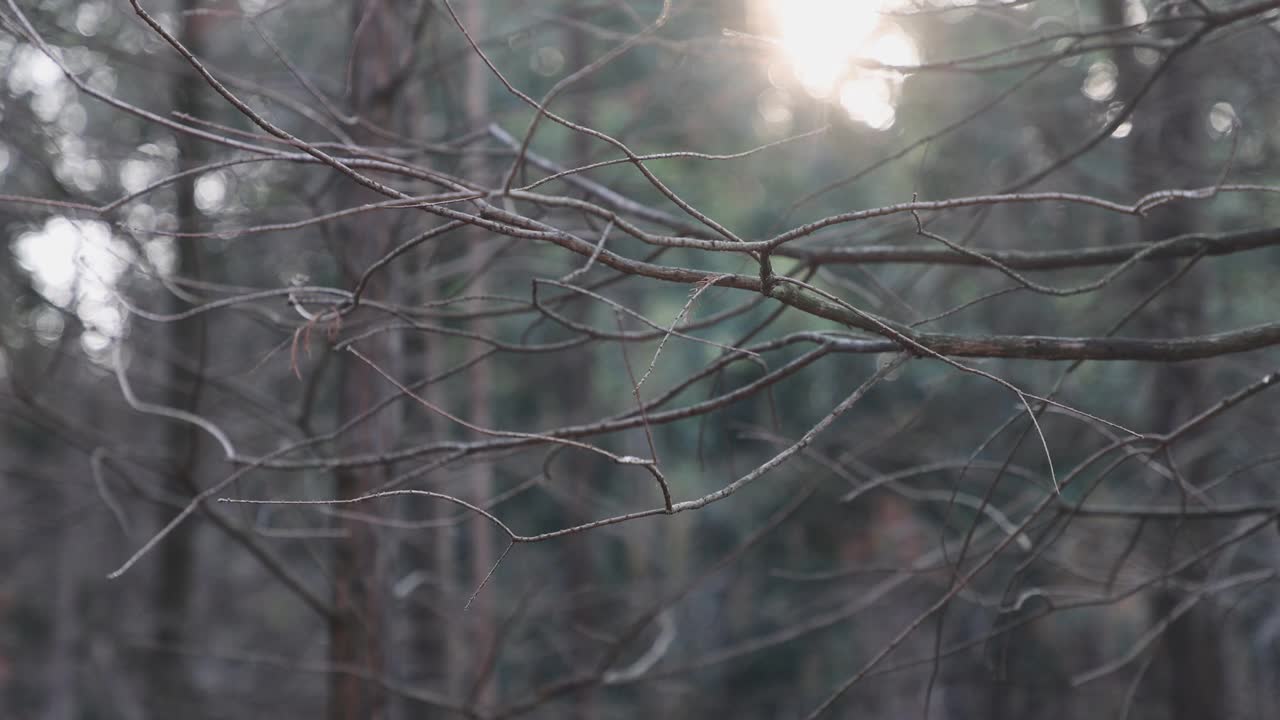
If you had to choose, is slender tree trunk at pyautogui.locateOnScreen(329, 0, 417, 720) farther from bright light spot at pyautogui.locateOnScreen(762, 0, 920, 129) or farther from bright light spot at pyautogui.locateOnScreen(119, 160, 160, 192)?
bright light spot at pyautogui.locateOnScreen(119, 160, 160, 192)

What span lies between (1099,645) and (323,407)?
9380 millimetres

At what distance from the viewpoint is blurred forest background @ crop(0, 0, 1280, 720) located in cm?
197

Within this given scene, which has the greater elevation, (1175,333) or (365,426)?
(1175,333)

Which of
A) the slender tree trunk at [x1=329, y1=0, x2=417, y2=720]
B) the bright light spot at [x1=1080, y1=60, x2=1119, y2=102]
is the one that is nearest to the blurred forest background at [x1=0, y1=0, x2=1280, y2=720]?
the slender tree trunk at [x1=329, y1=0, x2=417, y2=720]

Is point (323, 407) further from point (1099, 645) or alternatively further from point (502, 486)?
point (1099, 645)

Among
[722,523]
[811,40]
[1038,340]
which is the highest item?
[722,523]

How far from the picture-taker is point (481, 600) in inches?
270

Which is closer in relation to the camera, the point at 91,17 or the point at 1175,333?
the point at 1175,333

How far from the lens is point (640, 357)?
11859 mm

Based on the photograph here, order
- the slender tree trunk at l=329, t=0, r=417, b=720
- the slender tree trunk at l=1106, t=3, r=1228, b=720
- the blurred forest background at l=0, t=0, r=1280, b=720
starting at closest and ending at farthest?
the blurred forest background at l=0, t=0, r=1280, b=720 < the slender tree trunk at l=329, t=0, r=417, b=720 < the slender tree trunk at l=1106, t=3, r=1228, b=720

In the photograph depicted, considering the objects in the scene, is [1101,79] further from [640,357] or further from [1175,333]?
[640,357]

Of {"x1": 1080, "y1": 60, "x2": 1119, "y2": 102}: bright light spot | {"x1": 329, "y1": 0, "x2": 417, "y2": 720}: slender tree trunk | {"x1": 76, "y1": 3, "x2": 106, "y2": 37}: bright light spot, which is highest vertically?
{"x1": 76, "y1": 3, "x2": 106, "y2": 37}: bright light spot

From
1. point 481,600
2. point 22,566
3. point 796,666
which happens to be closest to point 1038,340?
point 481,600

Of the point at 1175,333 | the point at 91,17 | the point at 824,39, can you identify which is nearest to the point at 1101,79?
the point at 1175,333
